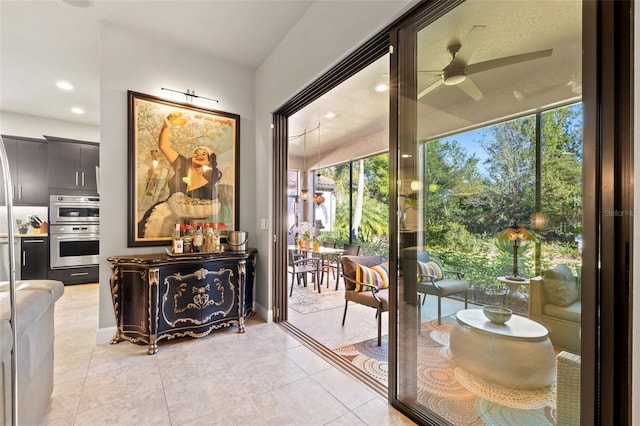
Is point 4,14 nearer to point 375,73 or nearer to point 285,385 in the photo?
point 375,73

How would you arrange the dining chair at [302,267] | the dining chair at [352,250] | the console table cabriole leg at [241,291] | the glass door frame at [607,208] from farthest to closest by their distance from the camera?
the dining chair at [352,250]
the dining chair at [302,267]
the console table cabriole leg at [241,291]
the glass door frame at [607,208]

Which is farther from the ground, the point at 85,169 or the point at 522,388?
the point at 85,169

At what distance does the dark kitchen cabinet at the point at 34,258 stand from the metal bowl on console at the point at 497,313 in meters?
6.35

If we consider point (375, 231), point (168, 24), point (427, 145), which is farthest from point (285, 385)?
point (375, 231)

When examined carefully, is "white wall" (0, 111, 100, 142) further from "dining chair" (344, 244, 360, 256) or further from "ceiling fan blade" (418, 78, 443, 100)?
"ceiling fan blade" (418, 78, 443, 100)

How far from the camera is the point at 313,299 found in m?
4.55

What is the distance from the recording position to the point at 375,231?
6672mm

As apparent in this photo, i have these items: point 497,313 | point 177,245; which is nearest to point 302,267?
point 177,245

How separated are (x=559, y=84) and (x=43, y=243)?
676cm

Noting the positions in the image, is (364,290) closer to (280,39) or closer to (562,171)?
(562,171)

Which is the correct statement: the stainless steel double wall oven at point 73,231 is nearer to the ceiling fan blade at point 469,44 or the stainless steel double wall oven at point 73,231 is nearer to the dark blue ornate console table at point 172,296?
the dark blue ornate console table at point 172,296

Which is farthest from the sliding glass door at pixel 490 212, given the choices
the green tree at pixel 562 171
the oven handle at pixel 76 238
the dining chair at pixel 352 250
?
the oven handle at pixel 76 238

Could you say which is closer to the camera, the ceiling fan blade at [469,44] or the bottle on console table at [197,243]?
the ceiling fan blade at [469,44]

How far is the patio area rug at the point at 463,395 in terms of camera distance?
128 cm
